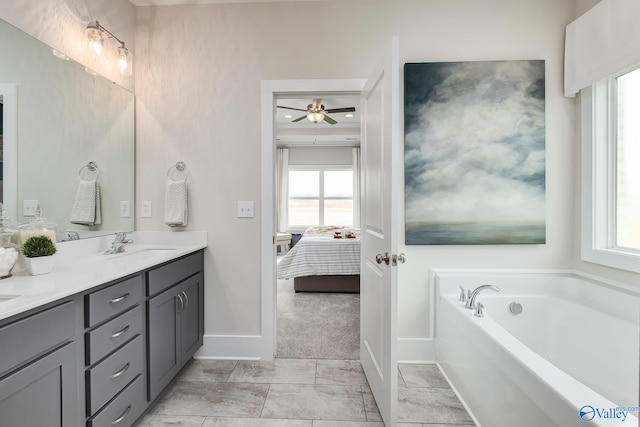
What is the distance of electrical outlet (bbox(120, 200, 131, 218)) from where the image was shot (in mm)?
2223

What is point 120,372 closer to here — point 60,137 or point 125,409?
point 125,409

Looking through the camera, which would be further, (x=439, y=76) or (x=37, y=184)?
(x=439, y=76)

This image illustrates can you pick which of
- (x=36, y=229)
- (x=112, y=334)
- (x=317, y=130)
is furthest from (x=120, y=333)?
(x=317, y=130)

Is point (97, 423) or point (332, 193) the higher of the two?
point (332, 193)

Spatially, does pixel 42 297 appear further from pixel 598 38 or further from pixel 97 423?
pixel 598 38

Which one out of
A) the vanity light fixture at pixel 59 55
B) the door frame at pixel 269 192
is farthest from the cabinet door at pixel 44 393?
the vanity light fixture at pixel 59 55

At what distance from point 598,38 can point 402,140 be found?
4.21 ft

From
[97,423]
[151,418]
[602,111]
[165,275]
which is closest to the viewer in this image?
[97,423]

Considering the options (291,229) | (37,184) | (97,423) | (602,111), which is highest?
(602,111)

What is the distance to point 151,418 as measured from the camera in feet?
5.51

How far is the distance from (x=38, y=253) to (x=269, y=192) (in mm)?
1334

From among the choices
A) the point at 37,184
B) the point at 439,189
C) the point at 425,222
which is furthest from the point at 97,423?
the point at 439,189

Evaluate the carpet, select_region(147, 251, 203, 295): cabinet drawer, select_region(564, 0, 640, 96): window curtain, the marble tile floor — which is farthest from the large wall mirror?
select_region(564, 0, 640, 96): window curtain

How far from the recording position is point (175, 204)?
2.26 meters
